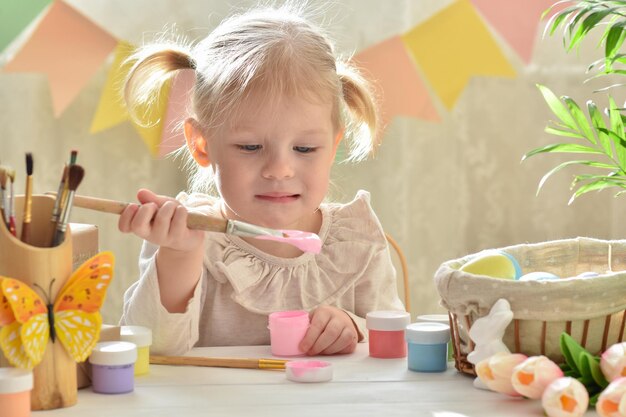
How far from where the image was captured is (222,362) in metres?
1.10

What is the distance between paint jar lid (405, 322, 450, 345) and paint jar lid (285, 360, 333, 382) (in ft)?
0.37

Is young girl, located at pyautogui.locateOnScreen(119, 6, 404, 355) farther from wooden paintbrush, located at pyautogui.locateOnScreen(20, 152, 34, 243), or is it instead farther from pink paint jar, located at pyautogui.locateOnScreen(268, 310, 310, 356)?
wooden paintbrush, located at pyautogui.locateOnScreen(20, 152, 34, 243)

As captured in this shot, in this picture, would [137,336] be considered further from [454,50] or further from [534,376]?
[454,50]

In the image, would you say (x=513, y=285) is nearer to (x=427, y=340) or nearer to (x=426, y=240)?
(x=427, y=340)

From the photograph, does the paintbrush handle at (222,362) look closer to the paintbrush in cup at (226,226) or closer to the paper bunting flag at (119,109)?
the paintbrush in cup at (226,226)

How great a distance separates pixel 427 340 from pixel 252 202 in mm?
445

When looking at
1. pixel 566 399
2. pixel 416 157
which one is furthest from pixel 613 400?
pixel 416 157

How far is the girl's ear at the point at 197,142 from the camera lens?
1.53 m

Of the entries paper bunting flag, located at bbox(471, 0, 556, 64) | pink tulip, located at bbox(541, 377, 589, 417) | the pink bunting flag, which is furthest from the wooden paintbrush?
paper bunting flag, located at bbox(471, 0, 556, 64)

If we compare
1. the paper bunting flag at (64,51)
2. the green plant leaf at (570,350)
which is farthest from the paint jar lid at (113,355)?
the paper bunting flag at (64,51)

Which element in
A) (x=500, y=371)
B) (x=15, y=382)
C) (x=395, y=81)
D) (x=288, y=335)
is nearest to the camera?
(x=15, y=382)

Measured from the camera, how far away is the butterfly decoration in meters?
0.85

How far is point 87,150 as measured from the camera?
8.47 ft

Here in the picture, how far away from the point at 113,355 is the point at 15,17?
5.86 feet
